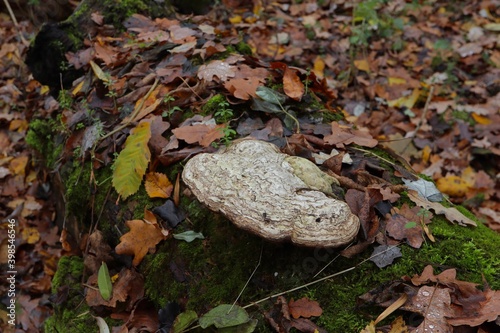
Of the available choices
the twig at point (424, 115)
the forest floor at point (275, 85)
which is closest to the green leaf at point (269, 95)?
the forest floor at point (275, 85)

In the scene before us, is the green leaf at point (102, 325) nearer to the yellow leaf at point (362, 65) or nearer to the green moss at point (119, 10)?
the green moss at point (119, 10)

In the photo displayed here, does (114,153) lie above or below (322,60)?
above

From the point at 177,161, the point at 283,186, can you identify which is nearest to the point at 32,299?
the point at 177,161

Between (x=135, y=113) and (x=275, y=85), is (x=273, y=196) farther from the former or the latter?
(x=135, y=113)

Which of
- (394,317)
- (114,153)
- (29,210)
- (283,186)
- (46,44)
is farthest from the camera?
(29,210)

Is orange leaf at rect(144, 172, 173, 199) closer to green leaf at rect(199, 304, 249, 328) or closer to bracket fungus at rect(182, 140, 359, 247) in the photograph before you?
bracket fungus at rect(182, 140, 359, 247)

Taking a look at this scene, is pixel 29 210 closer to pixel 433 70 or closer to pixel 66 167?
pixel 66 167

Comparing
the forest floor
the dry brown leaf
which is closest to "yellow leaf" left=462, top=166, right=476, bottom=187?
the forest floor
